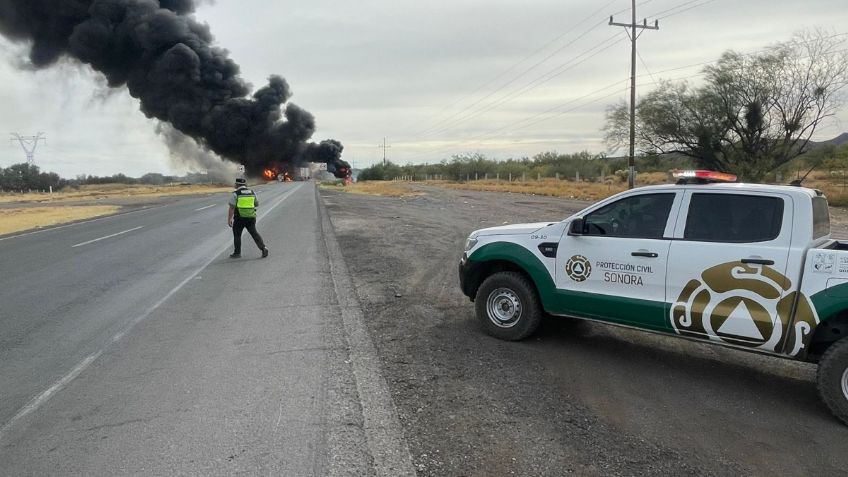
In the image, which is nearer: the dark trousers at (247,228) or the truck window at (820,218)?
the truck window at (820,218)

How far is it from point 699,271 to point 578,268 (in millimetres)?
1105

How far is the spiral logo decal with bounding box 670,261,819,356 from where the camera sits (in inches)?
179

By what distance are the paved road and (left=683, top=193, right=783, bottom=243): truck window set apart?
2.91 meters

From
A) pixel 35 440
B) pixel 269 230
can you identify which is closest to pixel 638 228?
pixel 35 440

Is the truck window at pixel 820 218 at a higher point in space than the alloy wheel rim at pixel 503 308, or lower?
higher

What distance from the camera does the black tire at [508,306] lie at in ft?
20.0

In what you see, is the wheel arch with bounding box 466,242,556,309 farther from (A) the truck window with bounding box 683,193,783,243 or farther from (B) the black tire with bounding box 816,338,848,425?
(B) the black tire with bounding box 816,338,848,425

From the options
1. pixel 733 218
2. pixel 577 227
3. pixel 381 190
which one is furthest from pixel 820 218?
pixel 381 190

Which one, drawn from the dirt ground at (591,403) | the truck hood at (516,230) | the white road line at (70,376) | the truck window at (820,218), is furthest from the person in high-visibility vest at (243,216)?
the truck window at (820,218)

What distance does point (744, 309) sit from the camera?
4730 millimetres

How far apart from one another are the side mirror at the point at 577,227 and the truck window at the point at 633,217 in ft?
0.12

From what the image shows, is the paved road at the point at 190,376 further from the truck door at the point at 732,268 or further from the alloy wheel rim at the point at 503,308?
the truck door at the point at 732,268

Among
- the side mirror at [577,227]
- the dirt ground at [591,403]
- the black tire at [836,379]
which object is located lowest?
the dirt ground at [591,403]

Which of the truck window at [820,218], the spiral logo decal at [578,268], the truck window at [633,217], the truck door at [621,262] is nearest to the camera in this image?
the truck window at [820,218]
